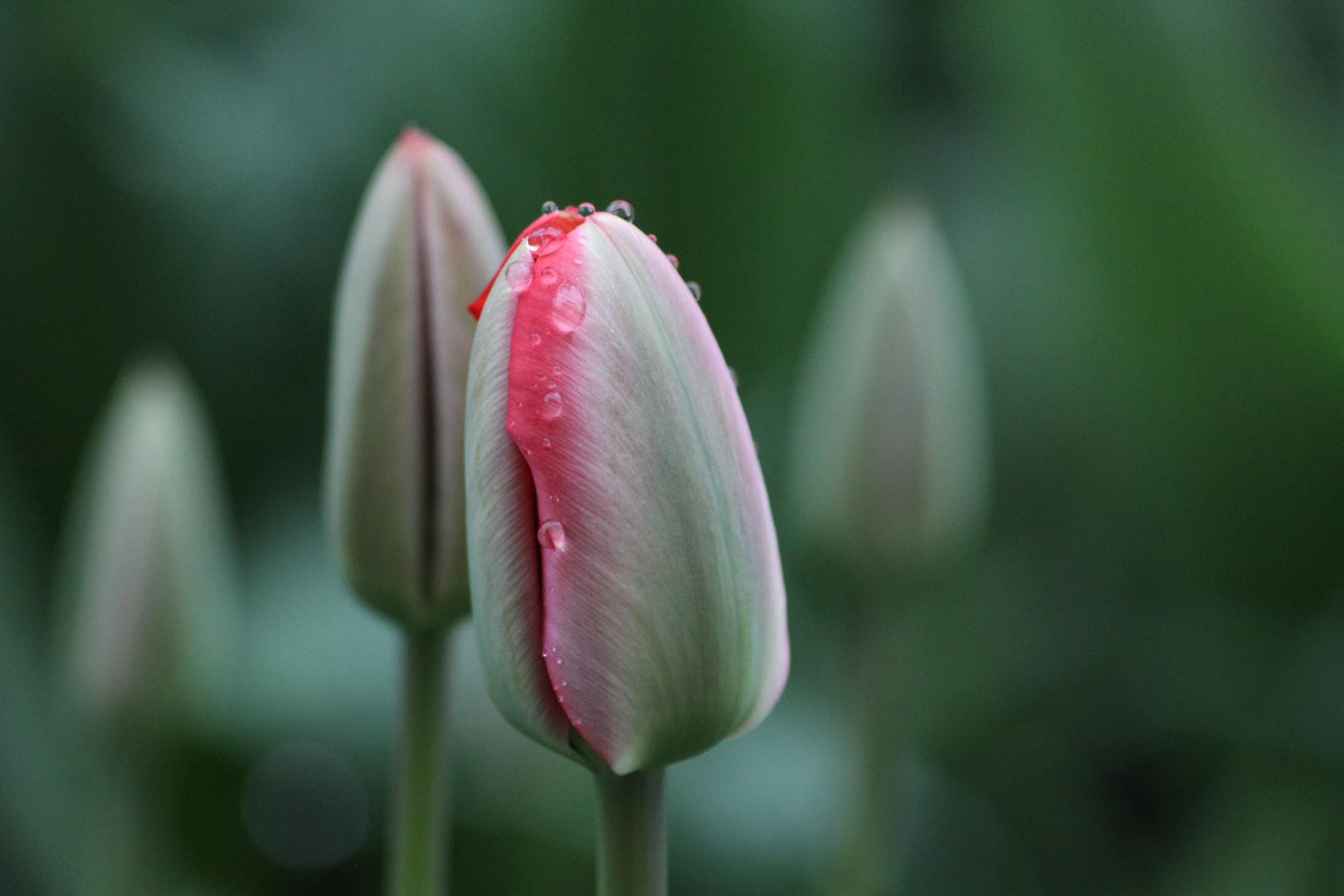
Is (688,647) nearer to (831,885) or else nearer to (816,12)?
(831,885)

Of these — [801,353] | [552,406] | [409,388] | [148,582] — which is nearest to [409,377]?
[409,388]

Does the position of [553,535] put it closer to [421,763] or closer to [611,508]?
[611,508]

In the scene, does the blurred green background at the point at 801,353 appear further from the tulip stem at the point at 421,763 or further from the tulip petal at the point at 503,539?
the tulip petal at the point at 503,539

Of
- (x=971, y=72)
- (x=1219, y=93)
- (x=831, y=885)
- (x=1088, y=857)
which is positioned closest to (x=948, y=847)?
(x=1088, y=857)

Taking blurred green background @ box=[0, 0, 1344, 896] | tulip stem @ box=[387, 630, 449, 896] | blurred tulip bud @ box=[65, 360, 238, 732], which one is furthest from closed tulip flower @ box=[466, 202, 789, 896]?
blurred green background @ box=[0, 0, 1344, 896]

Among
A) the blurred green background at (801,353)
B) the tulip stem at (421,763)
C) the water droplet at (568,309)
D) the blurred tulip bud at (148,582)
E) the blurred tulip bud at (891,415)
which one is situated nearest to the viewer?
the water droplet at (568,309)

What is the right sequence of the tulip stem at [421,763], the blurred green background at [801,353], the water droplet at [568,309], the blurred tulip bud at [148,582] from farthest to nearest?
the blurred green background at [801,353] → the blurred tulip bud at [148,582] → the tulip stem at [421,763] → the water droplet at [568,309]

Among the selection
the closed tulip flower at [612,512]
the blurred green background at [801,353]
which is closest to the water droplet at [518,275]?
the closed tulip flower at [612,512]
